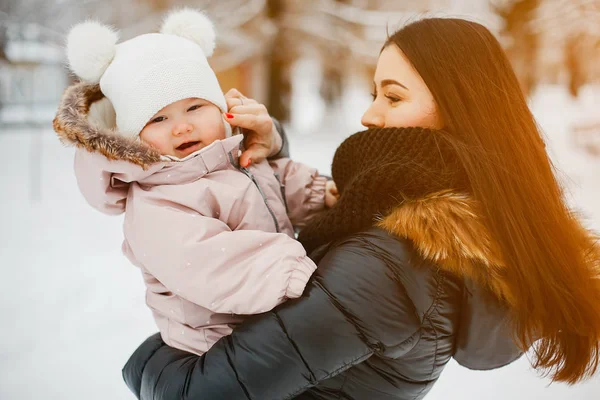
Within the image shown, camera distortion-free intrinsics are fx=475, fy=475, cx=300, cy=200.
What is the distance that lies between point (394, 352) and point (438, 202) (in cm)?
25

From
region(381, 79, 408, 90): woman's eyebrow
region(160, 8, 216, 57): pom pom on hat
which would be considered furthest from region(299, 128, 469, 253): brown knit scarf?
region(160, 8, 216, 57): pom pom on hat

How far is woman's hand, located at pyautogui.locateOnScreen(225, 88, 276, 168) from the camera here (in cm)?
104

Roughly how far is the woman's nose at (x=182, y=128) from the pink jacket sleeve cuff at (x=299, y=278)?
1.24 feet

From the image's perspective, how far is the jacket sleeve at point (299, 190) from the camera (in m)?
1.18

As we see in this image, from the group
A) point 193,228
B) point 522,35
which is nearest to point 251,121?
point 193,228

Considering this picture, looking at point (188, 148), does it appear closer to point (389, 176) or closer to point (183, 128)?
point (183, 128)

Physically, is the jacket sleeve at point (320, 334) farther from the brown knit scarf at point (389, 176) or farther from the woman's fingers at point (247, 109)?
the woman's fingers at point (247, 109)

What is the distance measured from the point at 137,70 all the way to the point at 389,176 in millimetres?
558

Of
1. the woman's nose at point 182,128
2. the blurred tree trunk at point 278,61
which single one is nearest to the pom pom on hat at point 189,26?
the woman's nose at point 182,128

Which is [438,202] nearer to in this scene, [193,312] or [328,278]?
[328,278]

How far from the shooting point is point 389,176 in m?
0.82

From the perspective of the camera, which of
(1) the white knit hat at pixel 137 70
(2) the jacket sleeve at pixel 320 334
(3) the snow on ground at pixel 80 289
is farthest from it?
(3) the snow on ground at pixel 80 289

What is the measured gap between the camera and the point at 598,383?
2.03 meters


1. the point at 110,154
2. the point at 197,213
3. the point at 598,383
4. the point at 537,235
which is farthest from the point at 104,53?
the point at 598,383
